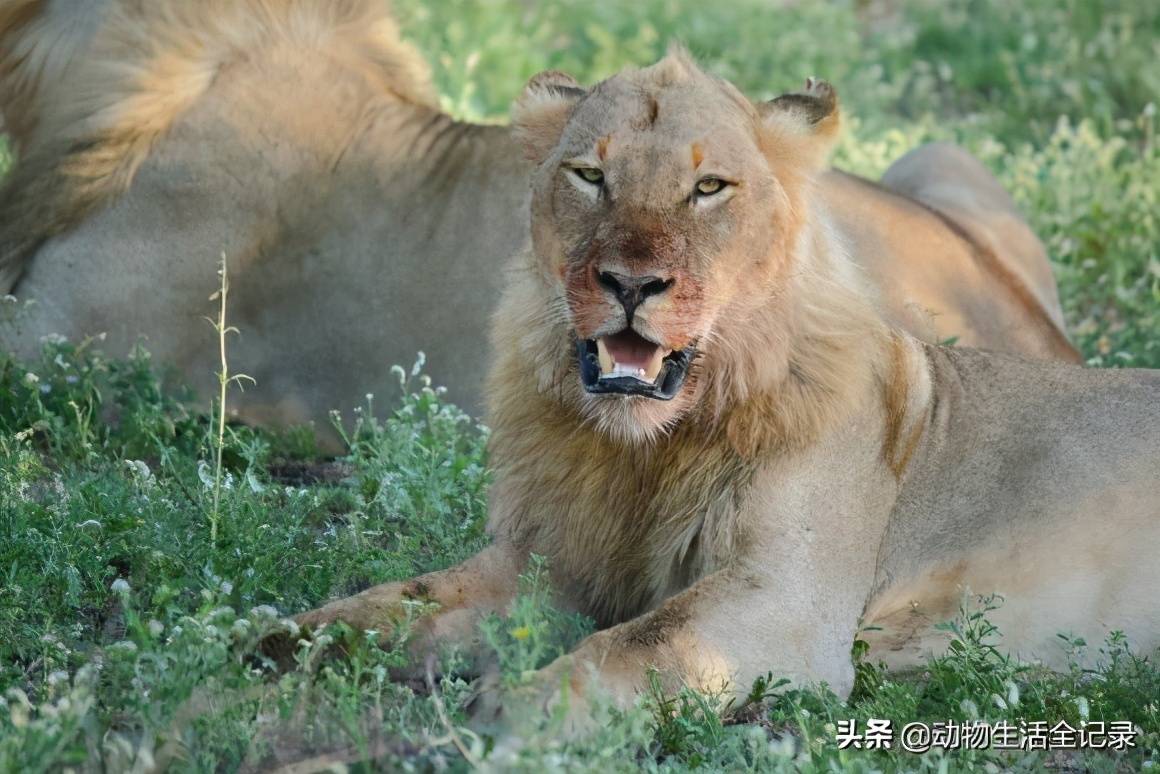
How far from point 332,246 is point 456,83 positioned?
124 inches

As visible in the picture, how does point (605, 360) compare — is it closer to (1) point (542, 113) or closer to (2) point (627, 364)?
(2) point (627, 364)

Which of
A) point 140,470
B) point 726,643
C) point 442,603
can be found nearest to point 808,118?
point 726,643

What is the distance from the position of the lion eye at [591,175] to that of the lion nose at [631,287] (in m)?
0.27

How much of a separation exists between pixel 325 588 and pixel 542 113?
113 cm

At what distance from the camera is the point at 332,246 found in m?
5.66

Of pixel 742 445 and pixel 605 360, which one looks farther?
pixel 742 445

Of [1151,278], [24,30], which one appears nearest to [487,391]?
[24,30]

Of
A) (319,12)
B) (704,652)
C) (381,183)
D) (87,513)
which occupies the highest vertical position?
(319,12)

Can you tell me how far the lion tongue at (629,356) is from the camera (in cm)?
346

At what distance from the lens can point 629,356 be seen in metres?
3.48

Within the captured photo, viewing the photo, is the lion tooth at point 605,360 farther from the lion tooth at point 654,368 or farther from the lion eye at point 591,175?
the lion eye at point 591,175

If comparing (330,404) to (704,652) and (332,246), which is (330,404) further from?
(704,652)

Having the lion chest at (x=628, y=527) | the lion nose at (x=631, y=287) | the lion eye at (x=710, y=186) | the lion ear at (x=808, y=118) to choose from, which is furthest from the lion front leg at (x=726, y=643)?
the lion ear at (x=808, y=118)

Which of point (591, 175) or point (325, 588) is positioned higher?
point (591, 175)
